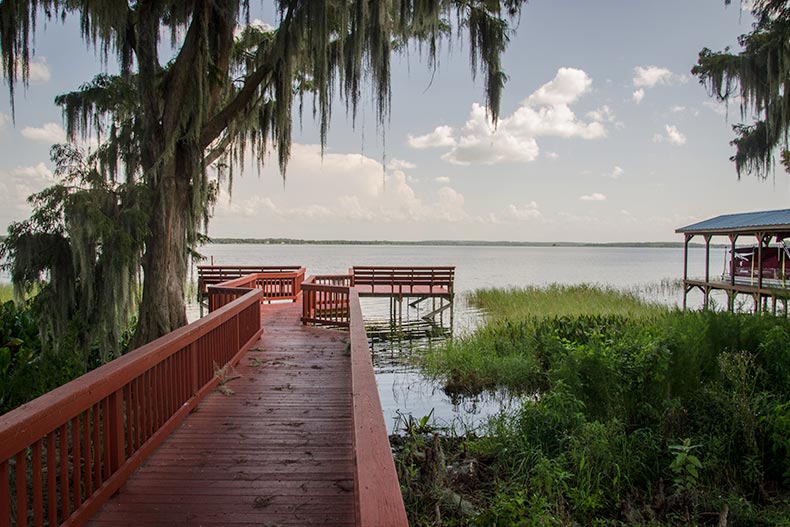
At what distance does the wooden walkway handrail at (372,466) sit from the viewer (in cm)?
139

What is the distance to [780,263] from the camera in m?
16.6

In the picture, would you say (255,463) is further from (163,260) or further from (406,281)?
(406,281)

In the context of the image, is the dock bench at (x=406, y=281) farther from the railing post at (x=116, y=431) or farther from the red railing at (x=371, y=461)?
the railing post at (x=116, y=431)

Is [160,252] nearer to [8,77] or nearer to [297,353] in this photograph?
[297,353]

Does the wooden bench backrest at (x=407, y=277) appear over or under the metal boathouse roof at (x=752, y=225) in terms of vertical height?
under

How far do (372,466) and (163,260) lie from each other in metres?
7.04

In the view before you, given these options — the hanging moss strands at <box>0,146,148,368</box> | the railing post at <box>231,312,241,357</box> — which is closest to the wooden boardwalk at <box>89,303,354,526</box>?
the railing post at <box>231,312,241,357</box>

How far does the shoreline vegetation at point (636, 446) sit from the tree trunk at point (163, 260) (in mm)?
4191

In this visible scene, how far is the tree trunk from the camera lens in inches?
302

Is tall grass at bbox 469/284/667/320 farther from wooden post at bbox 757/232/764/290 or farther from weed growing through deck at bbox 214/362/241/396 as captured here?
weed growing through deck at bbox 214/362/241/396

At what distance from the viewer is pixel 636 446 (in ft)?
17.9

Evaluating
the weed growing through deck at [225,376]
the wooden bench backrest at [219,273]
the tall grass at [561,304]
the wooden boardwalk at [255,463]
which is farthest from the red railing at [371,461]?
the wooden bench backrest at [219,273]

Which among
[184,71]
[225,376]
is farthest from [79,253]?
[184,71]

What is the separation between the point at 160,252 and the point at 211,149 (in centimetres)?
426
